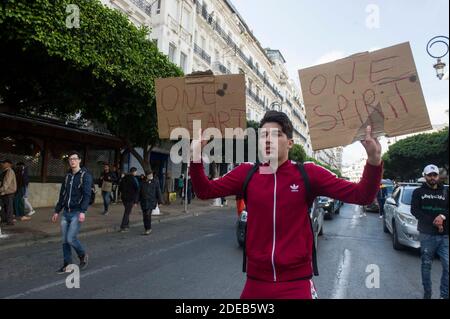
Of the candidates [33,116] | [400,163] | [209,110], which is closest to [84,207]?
[209,110]

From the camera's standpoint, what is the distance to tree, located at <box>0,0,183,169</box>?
814cm

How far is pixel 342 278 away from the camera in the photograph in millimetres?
6223

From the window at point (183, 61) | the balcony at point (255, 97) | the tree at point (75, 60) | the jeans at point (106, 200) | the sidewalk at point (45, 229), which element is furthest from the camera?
the balcony at point (255, 97)

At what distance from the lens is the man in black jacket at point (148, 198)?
10.8 m

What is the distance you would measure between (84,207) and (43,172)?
11.9m

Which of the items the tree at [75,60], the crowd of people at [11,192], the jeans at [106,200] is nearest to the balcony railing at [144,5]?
the tree at [75,60]

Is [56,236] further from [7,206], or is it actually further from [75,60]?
[75,60]

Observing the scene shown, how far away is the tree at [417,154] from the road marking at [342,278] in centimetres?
3669

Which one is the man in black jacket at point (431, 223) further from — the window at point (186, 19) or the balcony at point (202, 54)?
the balcony at point (202, 54)

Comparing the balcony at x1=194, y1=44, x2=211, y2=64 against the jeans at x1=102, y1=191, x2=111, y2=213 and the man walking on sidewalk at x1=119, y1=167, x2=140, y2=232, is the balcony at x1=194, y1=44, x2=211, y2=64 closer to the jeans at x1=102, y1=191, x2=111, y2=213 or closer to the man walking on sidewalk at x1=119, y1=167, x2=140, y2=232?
the jeans at x1=102, y1=191, x2=111, y2=213

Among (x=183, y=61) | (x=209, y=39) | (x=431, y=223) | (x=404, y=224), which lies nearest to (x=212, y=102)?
(x=431, y=223)

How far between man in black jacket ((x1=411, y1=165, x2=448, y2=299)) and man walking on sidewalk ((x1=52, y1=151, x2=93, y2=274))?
5088 millimetres

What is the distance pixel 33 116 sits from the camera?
15.6 metres
